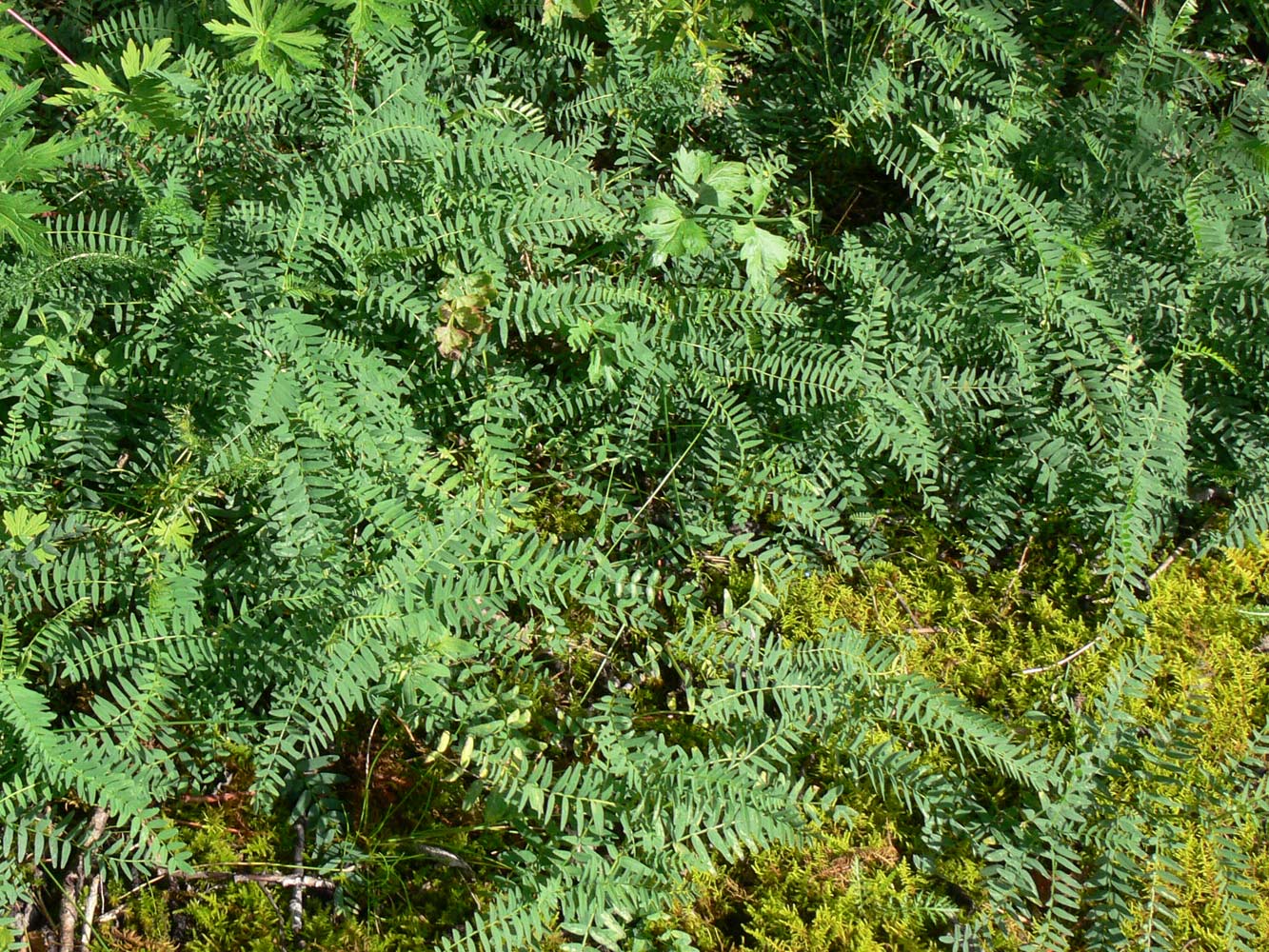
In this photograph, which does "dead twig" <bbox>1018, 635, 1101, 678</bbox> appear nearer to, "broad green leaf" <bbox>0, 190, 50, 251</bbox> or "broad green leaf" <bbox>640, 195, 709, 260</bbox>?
"broad green leaf" <bbox>640, 195, 709, 260</bbox>

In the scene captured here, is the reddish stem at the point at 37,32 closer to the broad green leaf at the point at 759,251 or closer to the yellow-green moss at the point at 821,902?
the broad green leaf at the point at 759,251

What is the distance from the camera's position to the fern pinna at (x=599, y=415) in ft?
7.52

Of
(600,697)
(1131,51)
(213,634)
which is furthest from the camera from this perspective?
(1131,51)

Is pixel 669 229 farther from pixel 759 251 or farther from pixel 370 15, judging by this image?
pixel 370 15

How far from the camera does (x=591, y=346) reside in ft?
8.82

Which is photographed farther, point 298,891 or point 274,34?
point 274,34

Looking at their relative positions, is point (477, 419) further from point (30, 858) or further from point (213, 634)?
point (30, 858)

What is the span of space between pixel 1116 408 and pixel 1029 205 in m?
0.59

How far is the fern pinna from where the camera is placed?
229cm

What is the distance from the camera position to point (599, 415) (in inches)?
110

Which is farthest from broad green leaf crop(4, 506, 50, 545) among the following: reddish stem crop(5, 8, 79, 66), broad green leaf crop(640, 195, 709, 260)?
broad green leaf crop(640, 195, 709, 260)

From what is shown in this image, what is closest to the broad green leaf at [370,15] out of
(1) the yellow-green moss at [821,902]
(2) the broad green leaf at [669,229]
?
(2) the broad green leaf at [669,229]

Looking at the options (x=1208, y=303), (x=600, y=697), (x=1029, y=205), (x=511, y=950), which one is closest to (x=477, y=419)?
(x=600, y=697)

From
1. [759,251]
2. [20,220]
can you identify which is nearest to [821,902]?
[759,251]
